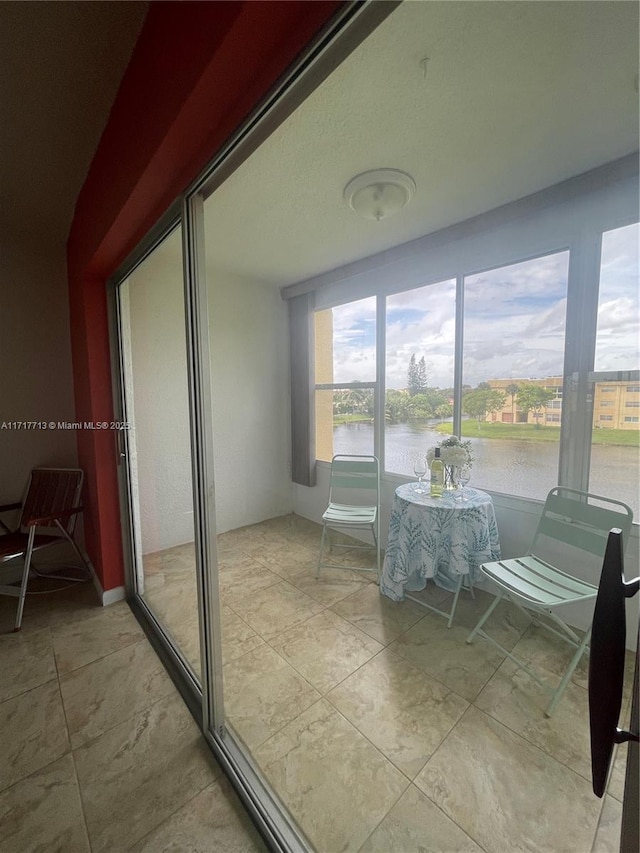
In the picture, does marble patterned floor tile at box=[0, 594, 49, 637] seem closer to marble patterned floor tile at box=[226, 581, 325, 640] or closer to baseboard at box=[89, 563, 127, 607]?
baseboard at box=[89, 563, 127, 607]

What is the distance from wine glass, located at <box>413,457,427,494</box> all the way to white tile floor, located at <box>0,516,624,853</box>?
720 millimetres

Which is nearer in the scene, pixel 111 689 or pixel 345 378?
pixel 111 689

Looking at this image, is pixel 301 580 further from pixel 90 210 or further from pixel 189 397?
pixel 90 210

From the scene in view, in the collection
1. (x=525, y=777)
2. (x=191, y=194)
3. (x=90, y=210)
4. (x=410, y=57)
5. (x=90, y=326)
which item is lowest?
(x=525, y=777)

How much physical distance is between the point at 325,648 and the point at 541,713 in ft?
3.19

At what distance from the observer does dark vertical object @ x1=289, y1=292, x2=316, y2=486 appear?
326cm

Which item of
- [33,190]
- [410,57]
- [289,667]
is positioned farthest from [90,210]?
[289,667]

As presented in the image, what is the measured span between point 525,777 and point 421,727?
0.36 metres

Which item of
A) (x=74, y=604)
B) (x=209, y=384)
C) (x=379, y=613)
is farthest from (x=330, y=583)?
(x=209, y=384)

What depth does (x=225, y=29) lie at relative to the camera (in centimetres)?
66

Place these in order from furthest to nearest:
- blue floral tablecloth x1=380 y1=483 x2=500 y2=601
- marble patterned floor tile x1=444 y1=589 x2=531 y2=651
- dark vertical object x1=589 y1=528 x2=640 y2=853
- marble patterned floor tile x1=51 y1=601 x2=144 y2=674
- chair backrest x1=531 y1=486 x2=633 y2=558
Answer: blue floral tablecloth x1=380 y1=483 x2=500 y2=601
marble patterned floor tile x1=444 y1=589 x2=531 y2=651
marble patterned floor tile x1=51 y1=601 x2=144 y2=674
chair backrest x1=531 y1=486 x2=633 y2=558
dark vertical object x1=589 y1=528 x2=640 y2=853

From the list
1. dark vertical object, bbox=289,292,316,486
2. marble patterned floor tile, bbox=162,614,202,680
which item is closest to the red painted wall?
marble patterned floor tile, bbox=162,614,202,680

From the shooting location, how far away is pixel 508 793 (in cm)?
116

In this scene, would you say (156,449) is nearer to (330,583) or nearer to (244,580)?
(244,580)
